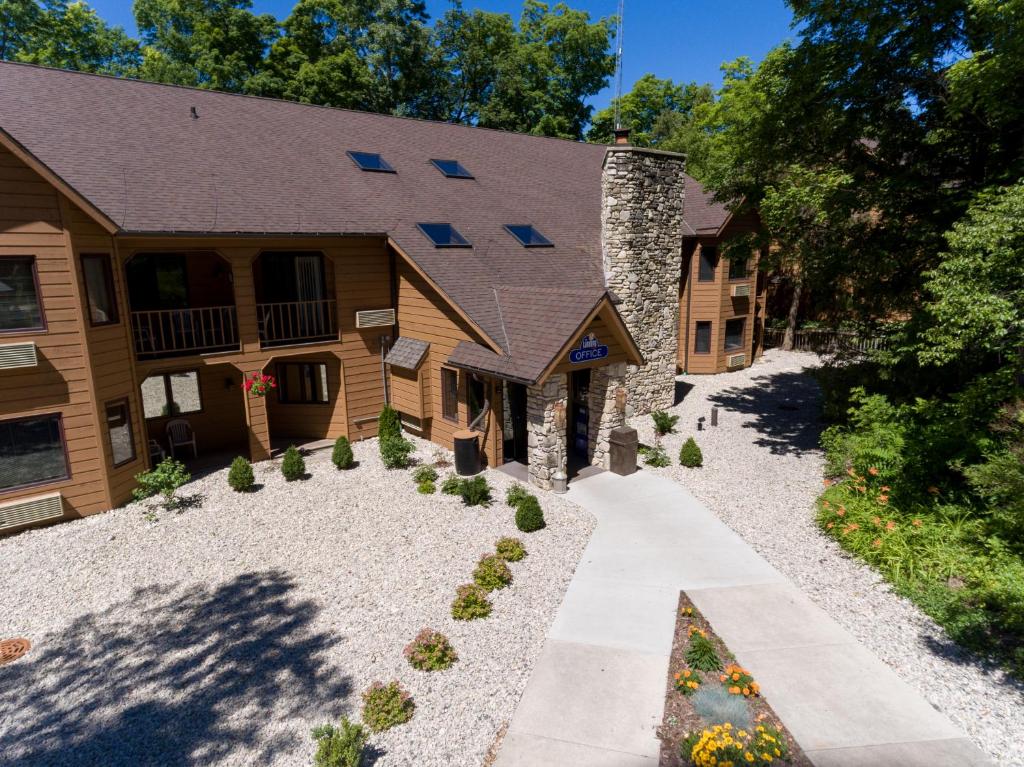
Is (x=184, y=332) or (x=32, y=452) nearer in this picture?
(x=32, y=452)

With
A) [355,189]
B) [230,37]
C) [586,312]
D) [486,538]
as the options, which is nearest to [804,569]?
[486,538]

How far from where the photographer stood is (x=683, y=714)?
7234 mm

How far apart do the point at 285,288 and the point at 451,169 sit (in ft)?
26.6

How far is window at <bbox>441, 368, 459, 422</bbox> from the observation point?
16.3m

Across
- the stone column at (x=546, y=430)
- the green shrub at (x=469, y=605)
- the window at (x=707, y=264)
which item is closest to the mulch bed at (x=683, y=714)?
the green shrub at (x=469, y=605)

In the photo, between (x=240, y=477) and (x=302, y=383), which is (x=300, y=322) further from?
(x=240, y=477)

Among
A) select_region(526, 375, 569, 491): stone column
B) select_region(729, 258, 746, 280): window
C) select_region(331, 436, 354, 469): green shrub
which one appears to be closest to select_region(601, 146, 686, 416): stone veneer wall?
select_region(526, 375, 569, 491): stone column

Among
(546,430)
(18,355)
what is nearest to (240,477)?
(18,355)

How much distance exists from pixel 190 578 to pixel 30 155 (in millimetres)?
8370

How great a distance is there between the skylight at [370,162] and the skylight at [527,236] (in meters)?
4.65

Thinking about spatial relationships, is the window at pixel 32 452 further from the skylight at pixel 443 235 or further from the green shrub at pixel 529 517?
the skylight at pixel 443 235

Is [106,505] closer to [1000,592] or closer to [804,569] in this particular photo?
[804,569]

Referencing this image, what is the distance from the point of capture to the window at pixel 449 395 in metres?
16.3

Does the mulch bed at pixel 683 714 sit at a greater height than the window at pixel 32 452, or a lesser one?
lesser
